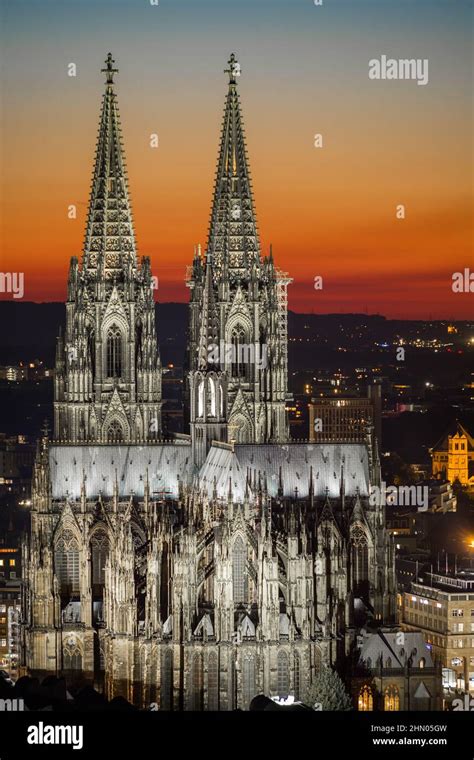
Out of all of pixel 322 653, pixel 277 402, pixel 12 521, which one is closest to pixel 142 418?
pixel 277 402

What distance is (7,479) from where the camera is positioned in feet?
614

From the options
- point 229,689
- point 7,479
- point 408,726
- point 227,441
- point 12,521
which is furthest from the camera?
point 7,479

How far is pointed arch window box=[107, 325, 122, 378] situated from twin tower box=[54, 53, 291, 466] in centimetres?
4

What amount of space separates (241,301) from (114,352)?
6115mm

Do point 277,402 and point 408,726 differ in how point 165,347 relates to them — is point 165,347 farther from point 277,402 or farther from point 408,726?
point 408,726

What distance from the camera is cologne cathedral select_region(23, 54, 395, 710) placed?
102m

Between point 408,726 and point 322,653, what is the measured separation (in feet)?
82.0

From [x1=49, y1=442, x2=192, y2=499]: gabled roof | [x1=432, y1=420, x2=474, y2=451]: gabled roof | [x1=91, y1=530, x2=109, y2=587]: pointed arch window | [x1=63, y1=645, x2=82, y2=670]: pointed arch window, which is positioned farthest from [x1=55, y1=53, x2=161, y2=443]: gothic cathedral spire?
[x1=432, y1=420, x2=474, y2=451]: gabled roof

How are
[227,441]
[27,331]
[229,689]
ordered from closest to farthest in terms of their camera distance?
[229,689] → [227,441] → [27,331]

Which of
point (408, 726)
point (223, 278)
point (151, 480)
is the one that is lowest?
point (408, 726)

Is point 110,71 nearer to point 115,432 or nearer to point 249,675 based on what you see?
point 115,432

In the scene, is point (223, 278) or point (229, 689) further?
point (223, 278)

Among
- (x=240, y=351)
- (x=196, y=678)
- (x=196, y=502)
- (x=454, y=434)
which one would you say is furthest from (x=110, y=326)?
(x=454, y=434)

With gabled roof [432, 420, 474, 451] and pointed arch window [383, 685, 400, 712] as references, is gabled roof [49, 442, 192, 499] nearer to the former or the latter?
pointed arch window [383, 685, 400, 712]
